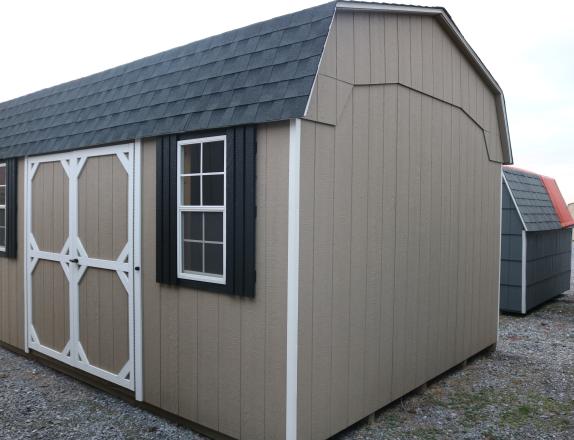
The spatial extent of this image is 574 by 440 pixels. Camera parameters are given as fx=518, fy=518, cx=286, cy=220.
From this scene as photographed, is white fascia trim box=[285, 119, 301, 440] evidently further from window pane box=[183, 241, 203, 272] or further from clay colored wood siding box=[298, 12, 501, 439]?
window pane box=[183, 241, 203, 272]

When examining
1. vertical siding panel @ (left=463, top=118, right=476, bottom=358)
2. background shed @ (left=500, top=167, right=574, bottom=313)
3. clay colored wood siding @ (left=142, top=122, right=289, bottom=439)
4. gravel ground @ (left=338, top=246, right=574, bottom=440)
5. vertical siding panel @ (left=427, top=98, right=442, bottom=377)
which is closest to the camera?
clay colored wood siding @ (left=142, top=122, right=289, bottom=439)

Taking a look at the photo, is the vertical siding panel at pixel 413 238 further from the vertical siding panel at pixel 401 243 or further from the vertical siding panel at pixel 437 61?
the vertical siding panel at pixel 437 61

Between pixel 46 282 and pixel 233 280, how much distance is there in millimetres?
3012

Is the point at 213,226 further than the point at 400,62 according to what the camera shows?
No

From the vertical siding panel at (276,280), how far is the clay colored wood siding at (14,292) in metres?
3.86

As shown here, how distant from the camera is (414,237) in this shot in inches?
184

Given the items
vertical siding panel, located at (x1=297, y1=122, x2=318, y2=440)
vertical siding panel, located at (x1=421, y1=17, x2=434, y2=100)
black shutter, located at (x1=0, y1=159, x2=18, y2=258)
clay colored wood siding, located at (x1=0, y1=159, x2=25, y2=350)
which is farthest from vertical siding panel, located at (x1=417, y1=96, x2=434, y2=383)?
black shutter, located at (x1=0, y1=159, x2=18, y2=258)

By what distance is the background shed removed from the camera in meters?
8.54

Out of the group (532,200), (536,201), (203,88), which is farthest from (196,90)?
(536,201)

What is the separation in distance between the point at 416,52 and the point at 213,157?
209cm

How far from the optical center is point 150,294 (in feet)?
14.4

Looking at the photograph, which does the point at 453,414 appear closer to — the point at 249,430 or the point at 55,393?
the point at 249,430

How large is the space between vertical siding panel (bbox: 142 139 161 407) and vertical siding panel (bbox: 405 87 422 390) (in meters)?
2.16

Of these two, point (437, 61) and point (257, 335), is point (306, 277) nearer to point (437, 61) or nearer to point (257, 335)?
point (257, 335)
